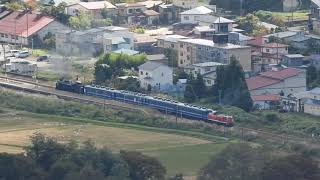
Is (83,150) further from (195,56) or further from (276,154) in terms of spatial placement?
(195,56)

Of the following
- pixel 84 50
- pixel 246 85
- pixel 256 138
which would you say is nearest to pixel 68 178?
pixel 256 138

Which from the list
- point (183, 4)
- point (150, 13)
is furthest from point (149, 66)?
point (183, 4)

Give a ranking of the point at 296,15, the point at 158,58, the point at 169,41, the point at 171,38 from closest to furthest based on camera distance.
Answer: the point at 158,58
the point at 169,41
the point at 171,38
the point at 296,15

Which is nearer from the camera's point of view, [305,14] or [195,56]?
[195,56]

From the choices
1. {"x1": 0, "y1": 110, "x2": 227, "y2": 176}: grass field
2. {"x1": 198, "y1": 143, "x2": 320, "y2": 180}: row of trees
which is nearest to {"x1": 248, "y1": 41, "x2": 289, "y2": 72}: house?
{"x1": 0, "y1": 110, "x2": 227, "y2": 176}: grass field

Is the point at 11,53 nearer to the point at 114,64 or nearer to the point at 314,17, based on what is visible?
the point at 114,64

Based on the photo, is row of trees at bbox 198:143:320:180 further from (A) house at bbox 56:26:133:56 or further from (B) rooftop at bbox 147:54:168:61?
(A) house at bbox 56:26:133:56

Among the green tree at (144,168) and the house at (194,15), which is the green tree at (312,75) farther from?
the green tree at (144,168)
